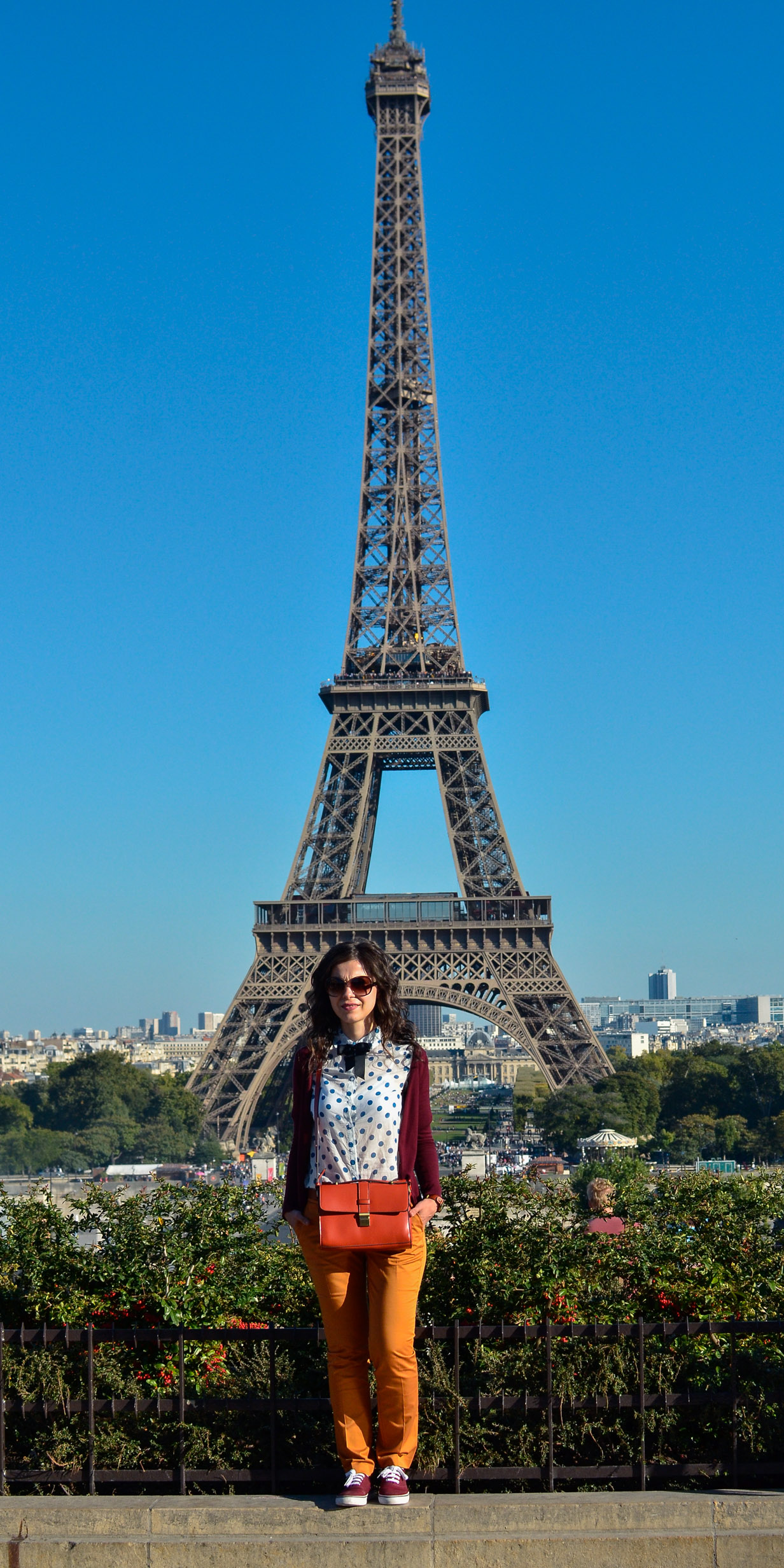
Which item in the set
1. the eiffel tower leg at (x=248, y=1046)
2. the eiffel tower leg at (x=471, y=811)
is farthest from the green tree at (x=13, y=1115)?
the eiffel tower leg at (x=471, y=811)

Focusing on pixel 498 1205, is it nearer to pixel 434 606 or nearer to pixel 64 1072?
pixel 434 606

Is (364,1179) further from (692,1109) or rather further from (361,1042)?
(692,1109)

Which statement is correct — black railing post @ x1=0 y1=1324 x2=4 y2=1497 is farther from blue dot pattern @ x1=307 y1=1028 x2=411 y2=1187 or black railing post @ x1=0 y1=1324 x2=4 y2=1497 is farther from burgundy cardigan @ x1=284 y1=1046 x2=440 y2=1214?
blue dot pattern @ x1=307 y1=1028 x2=411 y2=1187

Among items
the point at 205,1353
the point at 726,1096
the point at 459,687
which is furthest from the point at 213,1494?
the point at 726,1096

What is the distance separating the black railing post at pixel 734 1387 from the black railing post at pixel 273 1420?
6.30 ft

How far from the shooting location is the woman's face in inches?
267

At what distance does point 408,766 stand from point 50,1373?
56.5 metres

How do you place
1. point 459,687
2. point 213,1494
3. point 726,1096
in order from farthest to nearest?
point 726,1096 → point 459,687 → point 213,1494

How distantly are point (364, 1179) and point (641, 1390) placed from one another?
149cm

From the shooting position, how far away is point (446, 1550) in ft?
20.9

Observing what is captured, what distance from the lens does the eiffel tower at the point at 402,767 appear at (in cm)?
5684

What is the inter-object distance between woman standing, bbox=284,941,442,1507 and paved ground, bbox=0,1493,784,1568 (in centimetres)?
18

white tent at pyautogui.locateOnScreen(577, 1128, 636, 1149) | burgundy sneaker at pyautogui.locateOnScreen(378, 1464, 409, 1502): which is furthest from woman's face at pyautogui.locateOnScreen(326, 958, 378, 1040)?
white tent at pyautogui.locateOnScreen(577, 1128, 636, 1149)

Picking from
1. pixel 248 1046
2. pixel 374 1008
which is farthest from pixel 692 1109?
pixel 374 1008
